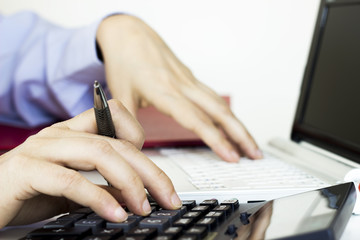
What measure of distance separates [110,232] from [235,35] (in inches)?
51.9

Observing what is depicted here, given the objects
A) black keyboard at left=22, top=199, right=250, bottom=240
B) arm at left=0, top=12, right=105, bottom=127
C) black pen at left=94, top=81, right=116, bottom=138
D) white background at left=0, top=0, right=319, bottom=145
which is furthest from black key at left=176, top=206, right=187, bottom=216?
white background at left=0, top=0, right=319, bottom=145

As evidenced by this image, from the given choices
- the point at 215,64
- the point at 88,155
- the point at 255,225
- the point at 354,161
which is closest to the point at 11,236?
the point at 88,155

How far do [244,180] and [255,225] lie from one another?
20 centimetres

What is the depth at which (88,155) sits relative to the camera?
434 millimetres

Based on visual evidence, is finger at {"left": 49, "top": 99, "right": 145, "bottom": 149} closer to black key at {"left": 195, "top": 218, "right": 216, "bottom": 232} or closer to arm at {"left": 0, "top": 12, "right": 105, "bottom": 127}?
black key at {"left": 195, "top": 218, "right": 216, "bottom": 232}

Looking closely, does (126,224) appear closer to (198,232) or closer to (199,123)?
(198,232)

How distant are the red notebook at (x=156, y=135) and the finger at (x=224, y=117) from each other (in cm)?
6

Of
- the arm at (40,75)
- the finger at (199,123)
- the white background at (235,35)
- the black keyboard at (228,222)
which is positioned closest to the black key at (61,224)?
the black keyboard at (228,222)

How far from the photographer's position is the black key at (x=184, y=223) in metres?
0.37

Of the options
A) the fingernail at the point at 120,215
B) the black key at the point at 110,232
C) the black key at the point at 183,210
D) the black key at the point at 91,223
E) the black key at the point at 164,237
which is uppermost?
the black key at the point at 164,237

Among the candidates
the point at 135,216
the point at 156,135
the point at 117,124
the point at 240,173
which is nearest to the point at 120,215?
the point at 135,216

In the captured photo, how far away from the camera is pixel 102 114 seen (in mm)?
468

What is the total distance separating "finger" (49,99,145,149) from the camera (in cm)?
50

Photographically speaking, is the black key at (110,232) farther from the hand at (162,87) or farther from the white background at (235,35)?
the white background at (235,35)
